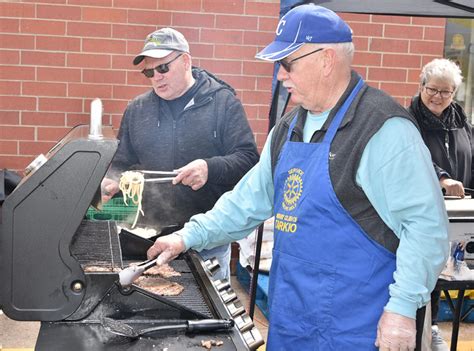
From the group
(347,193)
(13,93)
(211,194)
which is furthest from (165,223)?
(13,93)

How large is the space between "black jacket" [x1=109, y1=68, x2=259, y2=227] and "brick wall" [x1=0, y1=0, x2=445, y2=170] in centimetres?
207

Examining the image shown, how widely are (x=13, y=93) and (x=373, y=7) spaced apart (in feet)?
10.7

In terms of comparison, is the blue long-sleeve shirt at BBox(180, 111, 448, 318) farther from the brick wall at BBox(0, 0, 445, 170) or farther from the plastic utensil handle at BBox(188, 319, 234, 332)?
the brick wall at BBox(0, 0, 445, 170)

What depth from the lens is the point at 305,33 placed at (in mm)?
2689

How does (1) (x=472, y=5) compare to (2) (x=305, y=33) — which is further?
(1) (x=472, y=5)

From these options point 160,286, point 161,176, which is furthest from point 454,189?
point 160,286

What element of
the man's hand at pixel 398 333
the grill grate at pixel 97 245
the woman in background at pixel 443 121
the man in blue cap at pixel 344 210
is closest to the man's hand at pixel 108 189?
the grill grate at pixel 97 245

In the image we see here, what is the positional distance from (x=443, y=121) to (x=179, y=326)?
3.32 metres

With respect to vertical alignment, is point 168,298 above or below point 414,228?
below

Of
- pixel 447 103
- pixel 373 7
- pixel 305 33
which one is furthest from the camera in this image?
pixel 447 103

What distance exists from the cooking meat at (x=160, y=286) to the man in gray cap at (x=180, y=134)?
1.04 meters

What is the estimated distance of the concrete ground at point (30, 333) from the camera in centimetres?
525

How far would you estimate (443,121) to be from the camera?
5.18 m

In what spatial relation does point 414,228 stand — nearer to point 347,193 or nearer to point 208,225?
point 347,193
